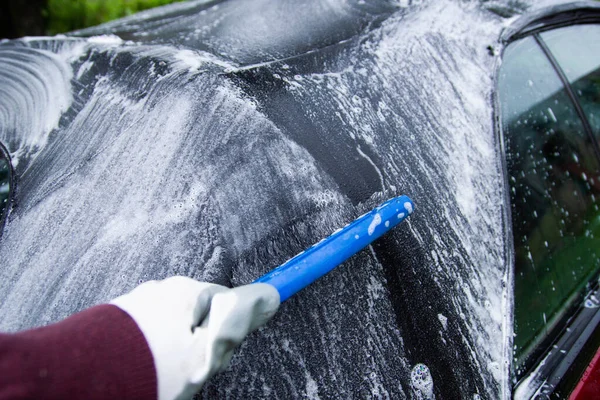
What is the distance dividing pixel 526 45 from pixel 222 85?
3.85ft

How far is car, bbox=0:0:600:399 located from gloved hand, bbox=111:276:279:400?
0.10m

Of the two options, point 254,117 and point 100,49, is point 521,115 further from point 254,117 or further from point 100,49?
point 100,49

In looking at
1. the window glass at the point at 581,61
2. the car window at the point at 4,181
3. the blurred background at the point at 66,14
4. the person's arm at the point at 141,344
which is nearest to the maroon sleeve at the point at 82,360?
the person's arm at the point at 141,344

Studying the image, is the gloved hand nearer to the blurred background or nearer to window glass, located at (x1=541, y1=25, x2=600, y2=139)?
window glass, located at (x1=541, y1=25, x2=600, y2=139)

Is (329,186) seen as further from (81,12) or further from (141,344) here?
(81,12)

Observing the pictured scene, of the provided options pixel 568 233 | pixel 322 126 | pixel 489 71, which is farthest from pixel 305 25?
pixel 568 233

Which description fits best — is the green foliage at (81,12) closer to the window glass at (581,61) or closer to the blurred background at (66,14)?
the blurred background at (66,14)

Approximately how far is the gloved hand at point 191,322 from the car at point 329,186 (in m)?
0.10

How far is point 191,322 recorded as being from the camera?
822 millimetres

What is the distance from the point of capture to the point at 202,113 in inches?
44.3

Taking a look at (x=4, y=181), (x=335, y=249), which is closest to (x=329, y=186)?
(x=335, y=249)

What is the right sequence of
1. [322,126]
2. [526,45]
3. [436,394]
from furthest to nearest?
[526,45] → [322,126] → [436,394]

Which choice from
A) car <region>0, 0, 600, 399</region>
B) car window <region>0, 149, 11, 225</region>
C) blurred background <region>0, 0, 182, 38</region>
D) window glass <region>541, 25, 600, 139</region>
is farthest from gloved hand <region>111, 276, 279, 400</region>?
blurred background <region>0, 0, 182, 38</region>

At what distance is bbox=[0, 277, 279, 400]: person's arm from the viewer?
0.67 meters
